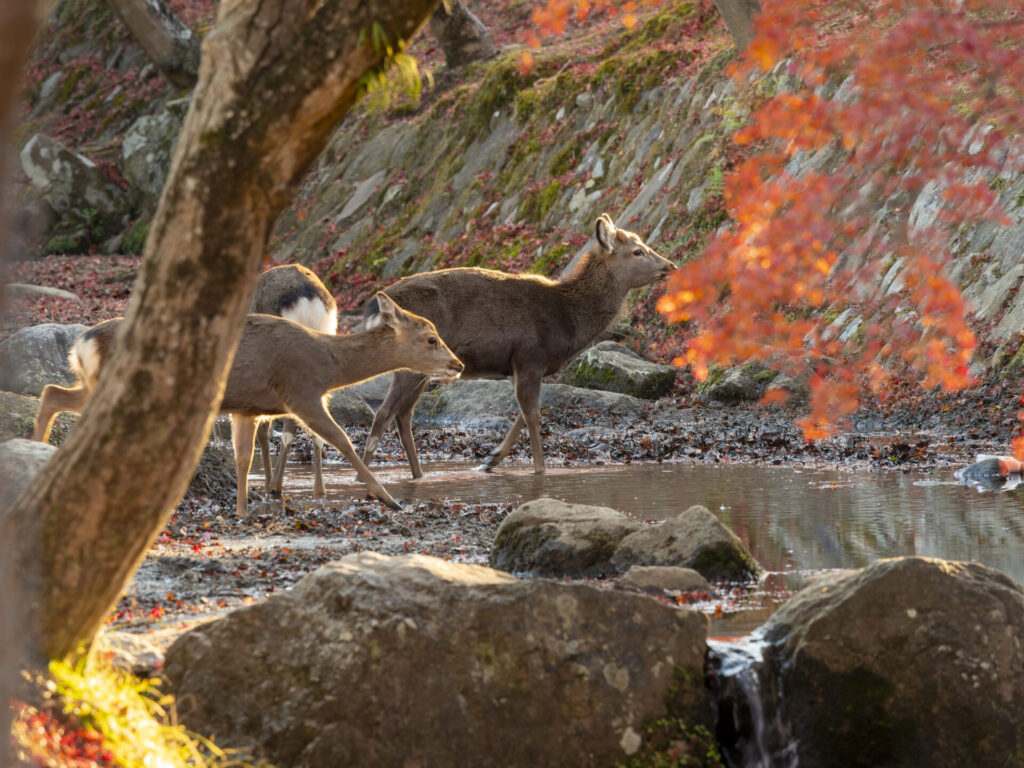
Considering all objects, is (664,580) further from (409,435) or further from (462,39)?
(462,39)

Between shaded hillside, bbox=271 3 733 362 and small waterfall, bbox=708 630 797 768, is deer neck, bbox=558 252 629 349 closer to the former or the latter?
shaded hillside, bbox=271 3 733 362

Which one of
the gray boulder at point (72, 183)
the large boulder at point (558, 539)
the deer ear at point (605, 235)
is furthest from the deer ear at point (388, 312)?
the gray boulder at point (72, 183)

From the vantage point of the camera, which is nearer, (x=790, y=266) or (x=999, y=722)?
(x=999, y=722)

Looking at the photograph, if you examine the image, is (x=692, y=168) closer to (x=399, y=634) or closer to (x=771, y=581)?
(x=771, y=581)

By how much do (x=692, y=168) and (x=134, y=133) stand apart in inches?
943

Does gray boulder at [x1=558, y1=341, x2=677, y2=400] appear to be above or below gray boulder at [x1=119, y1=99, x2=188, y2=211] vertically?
below

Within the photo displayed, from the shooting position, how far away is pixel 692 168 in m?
21.7

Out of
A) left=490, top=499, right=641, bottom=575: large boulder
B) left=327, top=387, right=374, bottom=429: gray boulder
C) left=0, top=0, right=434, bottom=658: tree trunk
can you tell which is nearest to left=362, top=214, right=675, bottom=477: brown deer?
left=490, top=499, right=641, bottom=575: large boulder

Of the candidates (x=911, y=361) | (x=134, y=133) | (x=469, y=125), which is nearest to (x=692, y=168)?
(x=911, y=361)

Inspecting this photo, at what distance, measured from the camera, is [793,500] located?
1027cm

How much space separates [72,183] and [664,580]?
35724 millimetres

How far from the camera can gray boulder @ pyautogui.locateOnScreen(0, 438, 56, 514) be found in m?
6.95

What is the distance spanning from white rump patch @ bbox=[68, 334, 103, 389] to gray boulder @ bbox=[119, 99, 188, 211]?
95.2 feet

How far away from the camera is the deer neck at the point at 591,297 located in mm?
14102
